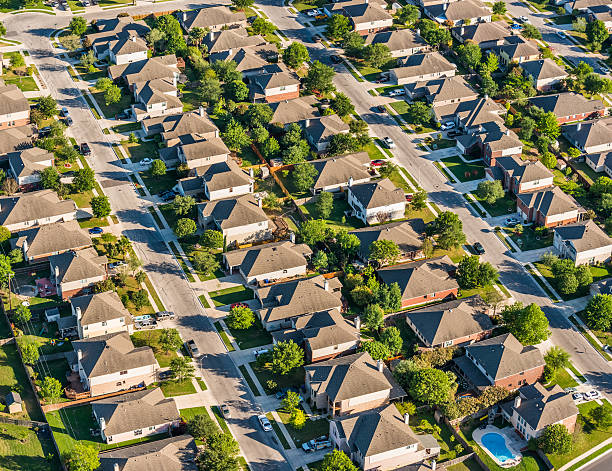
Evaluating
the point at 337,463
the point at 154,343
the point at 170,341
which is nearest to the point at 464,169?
the point at 170,341

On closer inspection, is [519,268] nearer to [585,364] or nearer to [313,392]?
[585,364]

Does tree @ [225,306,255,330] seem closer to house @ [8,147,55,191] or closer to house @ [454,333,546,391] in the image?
house @ [454,333,546,391]

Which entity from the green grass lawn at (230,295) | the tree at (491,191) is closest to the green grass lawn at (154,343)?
the green grass lawn at (230,295)

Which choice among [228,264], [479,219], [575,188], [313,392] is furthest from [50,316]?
[575,188]

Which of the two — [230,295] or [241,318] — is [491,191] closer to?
[230,295]

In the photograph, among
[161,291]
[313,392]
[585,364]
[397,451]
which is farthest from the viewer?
[161,291]

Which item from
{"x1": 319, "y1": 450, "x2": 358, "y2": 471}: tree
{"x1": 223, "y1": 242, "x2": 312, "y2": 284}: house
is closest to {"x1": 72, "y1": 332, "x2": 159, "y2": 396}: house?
{"x1": 223, "y1": 242, "x2": 312, "y2": 284}: house

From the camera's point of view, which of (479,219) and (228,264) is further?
(479,219)
